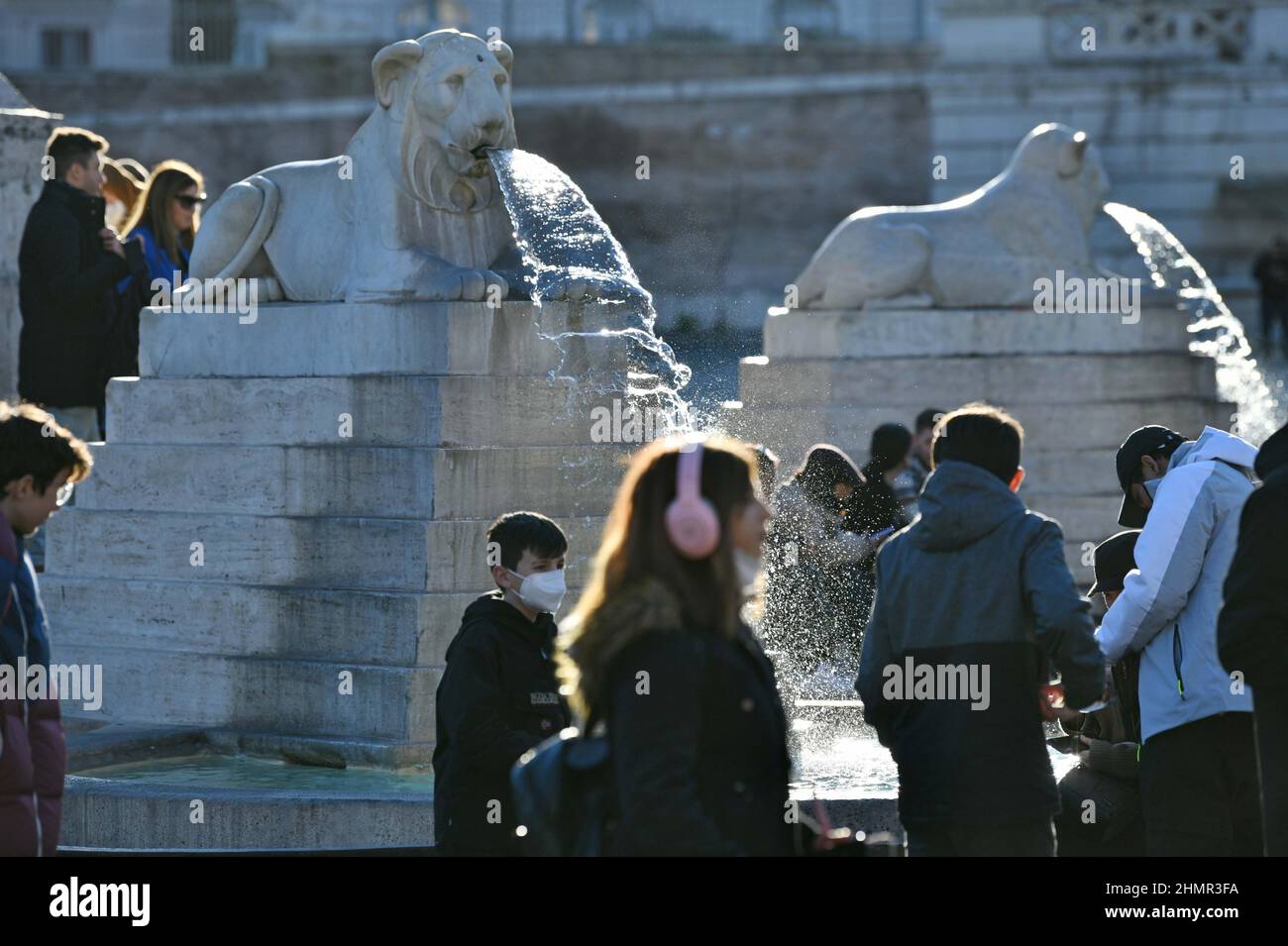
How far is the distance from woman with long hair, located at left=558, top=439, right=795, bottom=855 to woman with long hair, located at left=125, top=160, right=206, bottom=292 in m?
7.89

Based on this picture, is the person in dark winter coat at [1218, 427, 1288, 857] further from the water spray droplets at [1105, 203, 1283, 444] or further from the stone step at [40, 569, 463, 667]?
the water spray droplets at [1105, 203, 1283, 444]

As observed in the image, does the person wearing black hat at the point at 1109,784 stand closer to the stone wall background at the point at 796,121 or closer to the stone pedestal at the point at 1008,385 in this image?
the stone pedestal at the point at 1008,385

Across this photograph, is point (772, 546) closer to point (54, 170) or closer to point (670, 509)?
point (54, 170)

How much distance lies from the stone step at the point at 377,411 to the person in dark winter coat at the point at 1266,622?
407 centimetres

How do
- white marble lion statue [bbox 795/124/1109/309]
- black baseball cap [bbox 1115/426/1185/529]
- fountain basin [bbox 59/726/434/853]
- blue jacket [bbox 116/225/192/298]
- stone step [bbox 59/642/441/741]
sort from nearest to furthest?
black baseball cap [bbox 1115/426/1185/529] → fountain basin [bbox 59/726/434/853] → stone step [bbox 59/642/441/741] → blue jacket [bbox 116/225/192/298] → white marble lion statue [bbox 795/124/1109/309]

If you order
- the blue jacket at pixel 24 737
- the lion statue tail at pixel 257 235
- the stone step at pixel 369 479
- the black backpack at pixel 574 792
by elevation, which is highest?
the lion statue tail at pixel 257 235

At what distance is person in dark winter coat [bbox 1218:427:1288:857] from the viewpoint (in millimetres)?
6383

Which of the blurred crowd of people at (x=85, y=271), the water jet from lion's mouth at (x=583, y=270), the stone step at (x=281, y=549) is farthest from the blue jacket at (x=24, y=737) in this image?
the blurred crowd of people at (x=85, y=271)

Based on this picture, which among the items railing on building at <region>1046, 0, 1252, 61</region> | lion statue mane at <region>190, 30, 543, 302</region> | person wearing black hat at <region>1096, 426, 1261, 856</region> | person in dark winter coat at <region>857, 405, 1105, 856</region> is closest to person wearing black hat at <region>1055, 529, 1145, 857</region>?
person wearing black hat at <region>1096, 426, 1261, 856</region>

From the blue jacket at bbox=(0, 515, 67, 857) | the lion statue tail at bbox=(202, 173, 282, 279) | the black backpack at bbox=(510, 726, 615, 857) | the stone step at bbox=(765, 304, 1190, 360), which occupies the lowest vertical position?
the black backpack at bbox=(510, 726, 615, 857)

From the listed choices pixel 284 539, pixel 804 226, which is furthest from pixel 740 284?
pixel 284 539

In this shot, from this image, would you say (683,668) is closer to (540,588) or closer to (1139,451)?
(540,588)

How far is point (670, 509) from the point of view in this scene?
4.98m

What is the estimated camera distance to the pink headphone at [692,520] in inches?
195
